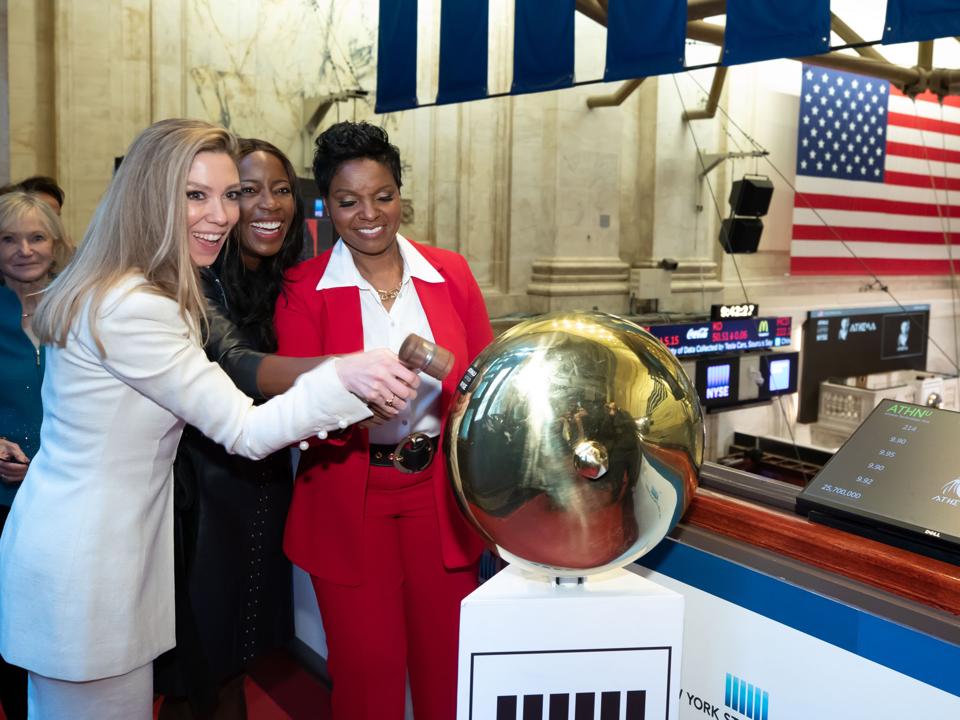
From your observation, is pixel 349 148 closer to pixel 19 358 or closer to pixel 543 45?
pixel 19 358

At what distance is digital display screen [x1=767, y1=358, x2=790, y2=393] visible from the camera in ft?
26.3

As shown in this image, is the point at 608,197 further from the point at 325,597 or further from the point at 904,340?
the point at 325,597

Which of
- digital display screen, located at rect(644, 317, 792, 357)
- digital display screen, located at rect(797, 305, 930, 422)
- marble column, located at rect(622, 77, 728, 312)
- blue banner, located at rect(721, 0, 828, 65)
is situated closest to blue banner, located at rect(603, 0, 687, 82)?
blue banner, located at rect(721, 0, 828, 65)

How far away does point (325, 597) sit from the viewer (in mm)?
2029

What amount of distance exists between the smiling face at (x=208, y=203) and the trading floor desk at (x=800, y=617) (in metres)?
1.02

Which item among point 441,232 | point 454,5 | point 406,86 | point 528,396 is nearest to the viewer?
point 528,396

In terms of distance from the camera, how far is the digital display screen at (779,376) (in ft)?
26.3

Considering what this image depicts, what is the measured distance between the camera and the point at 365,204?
2037 millimetres

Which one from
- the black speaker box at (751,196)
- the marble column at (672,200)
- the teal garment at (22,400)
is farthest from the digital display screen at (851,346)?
the teal garment at (22,400)

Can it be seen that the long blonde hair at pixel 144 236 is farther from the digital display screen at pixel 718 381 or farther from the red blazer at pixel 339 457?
the digital display screen at pixel 718 381

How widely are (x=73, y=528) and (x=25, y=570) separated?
134 millimetres

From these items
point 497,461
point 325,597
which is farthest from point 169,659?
point 497,461

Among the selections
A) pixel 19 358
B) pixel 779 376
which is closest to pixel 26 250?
pixel 19 358

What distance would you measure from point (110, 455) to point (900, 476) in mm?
1371
